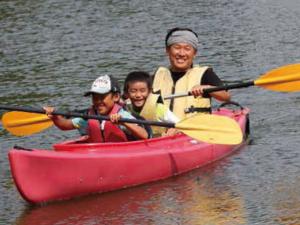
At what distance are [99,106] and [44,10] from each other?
42.6 ft

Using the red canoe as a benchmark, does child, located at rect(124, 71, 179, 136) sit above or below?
above

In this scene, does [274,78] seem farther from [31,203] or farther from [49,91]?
[49,91]

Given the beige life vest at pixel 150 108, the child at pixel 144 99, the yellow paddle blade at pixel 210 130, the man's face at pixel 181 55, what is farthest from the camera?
the man's face at pixel 181 55

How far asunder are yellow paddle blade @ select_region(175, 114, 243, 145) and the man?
0.83 m

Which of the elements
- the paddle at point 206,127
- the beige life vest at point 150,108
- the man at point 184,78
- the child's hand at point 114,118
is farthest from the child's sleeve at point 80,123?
the man at point 184,78

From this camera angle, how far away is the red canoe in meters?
7.78

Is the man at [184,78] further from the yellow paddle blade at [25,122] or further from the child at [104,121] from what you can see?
the yellow paddle blade at [25,122]

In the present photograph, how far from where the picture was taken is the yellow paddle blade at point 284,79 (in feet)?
29.7

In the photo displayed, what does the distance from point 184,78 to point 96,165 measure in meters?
1.71

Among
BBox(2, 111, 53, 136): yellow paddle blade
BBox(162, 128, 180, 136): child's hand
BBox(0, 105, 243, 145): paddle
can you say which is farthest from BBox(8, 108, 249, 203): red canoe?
BBox(2, 111, 53, 136): yellow paddle blade

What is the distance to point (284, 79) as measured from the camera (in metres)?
9.05

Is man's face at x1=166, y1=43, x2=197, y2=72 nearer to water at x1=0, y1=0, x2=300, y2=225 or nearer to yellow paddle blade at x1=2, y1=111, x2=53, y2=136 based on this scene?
water at x1=0, y1=0, x2=300, y2=225

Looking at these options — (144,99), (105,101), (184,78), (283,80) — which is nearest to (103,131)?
(105,101)

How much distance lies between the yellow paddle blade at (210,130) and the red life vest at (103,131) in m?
0.52
